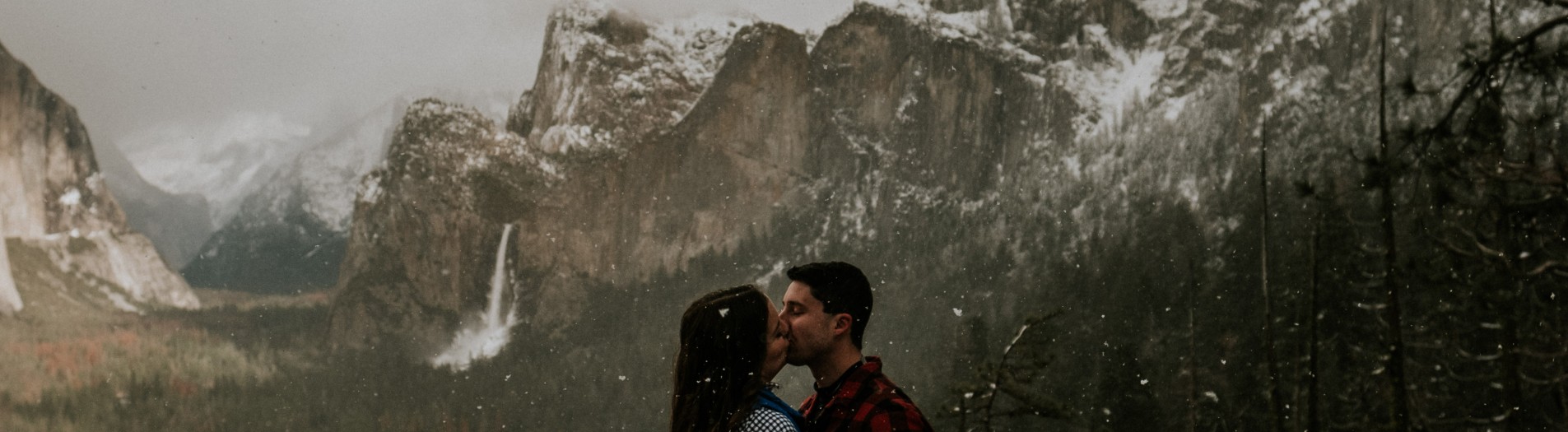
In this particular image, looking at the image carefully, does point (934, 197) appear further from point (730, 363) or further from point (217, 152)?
point (730, 363)

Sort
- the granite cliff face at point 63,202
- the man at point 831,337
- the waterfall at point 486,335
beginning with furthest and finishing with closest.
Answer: the waterfall at point 486,335, the granite cliff face at point 63,202, the man at point 831,337

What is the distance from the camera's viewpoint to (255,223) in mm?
19016

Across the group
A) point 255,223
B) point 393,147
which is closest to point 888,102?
point 393,147

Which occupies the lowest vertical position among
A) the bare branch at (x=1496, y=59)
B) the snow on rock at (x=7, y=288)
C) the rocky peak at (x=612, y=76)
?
the snow on rock at (x=7, y=288)

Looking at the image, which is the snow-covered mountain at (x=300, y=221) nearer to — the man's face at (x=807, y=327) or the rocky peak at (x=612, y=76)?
the rocky peak at (x=612, y=76)

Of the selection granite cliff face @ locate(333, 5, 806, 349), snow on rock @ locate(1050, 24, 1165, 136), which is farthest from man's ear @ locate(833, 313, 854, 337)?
snow on rock @ locate(1050, 24, 1165, 136)

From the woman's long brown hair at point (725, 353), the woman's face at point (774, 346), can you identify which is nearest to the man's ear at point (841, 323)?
the woman's face at point (774, 346)

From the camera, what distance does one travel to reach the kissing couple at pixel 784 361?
1965 mm

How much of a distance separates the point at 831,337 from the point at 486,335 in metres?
17.6

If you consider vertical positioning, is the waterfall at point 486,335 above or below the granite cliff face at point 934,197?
below

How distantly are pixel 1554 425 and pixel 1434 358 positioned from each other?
5.26 metres

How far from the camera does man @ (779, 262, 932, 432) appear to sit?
2143mm

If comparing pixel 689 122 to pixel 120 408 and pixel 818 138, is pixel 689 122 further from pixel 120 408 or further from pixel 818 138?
pixel 120 408

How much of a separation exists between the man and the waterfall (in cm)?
1746
